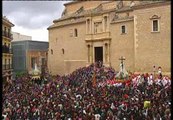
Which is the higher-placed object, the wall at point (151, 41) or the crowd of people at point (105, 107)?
the wall at point (151, 41)

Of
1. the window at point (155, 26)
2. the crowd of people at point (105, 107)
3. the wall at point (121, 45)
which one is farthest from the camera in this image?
the wall at point (121, 45)

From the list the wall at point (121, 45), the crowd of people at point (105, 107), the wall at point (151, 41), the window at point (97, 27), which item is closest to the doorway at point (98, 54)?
the window at point (97, 27)

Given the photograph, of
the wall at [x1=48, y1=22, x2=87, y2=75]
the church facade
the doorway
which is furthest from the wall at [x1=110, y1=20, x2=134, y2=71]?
the wall at [x1=48, y1=22, x2=87, y2=75]

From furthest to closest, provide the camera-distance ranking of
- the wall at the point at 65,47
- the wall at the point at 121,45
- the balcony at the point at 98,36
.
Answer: the wall at the point at 65,47
the balcony at the point at 98,36
the wall at the point at 121,45

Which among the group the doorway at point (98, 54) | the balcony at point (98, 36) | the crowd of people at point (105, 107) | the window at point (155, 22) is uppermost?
the window at point (155, 22)

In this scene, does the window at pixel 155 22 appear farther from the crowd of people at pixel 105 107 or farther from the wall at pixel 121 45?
the crowd of people at pixel 105 107

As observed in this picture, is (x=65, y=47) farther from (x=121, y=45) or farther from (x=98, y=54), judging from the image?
(x=121, y=45)

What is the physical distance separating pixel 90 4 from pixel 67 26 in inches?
136

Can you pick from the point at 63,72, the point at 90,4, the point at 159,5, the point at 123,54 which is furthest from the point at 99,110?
the point at 90,4

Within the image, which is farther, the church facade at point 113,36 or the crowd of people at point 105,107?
the church facade at point 113,36

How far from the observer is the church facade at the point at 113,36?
1942 cm

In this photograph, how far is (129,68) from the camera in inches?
868

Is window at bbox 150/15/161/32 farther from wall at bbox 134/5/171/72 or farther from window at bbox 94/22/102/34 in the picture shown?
window at bbox 94/22/102/34

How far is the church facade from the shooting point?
19.4 metres
